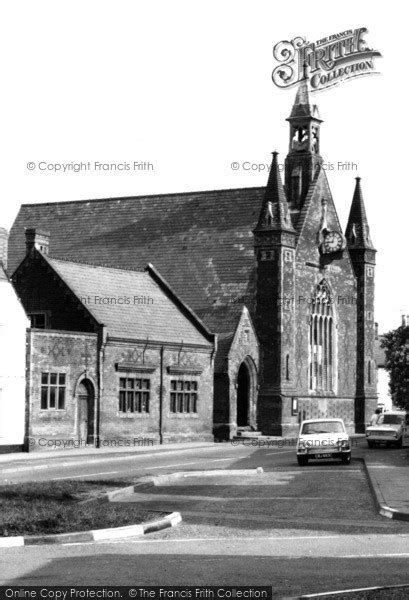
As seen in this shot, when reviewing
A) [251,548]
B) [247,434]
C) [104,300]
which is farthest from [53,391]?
[251,548]

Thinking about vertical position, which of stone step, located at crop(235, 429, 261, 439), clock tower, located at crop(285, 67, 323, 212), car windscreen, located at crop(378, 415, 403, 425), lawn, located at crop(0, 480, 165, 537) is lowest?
lawn, located at crop(0, 480, 165, 537)

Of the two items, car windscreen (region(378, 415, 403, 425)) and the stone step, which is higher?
car windscreen (region(378, 415, 403, 425))

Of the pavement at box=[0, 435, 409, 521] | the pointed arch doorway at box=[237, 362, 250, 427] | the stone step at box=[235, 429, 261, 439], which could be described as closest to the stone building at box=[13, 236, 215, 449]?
the pavement at box=[0, 435, 409, 521]

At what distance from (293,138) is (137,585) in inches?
2345

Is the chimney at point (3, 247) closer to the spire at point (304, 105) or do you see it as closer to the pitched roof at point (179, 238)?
the pitched roof at point (179, 238)

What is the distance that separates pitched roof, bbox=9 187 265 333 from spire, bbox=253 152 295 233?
250 centimetres

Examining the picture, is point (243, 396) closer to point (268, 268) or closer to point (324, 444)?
point (268, 268)

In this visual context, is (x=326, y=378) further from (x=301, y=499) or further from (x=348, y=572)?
(x=348, y=572)

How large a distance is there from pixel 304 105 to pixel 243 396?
17.4 m

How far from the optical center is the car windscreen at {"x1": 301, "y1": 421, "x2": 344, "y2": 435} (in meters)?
→ 39.4

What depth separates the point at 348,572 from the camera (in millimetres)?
14031

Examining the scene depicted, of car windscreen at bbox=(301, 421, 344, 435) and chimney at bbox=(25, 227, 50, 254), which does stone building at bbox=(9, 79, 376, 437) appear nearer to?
chimney at bbox=(25, 227, 50, 254)

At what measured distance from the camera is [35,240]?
181ft

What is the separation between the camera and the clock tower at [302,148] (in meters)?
69.9
